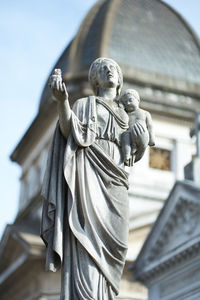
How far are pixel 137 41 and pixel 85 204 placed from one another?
1610 inches

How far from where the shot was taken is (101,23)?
45.9m

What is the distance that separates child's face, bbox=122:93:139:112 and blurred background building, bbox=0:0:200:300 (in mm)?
29664

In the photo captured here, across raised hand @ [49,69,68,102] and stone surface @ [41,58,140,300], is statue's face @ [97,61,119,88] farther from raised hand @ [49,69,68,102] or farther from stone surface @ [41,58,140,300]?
raised hand @ [49,69,68,102]

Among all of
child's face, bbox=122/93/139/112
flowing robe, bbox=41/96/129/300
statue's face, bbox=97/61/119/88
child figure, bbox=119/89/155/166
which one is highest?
statue's face, bbox=97/61/119/88

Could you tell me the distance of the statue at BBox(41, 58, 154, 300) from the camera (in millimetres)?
5402

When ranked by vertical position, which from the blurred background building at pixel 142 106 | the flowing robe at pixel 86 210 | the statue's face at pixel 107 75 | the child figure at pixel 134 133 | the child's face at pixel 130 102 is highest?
the blurred background building at pixel 142 106

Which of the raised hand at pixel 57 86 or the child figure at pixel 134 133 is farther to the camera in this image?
the child figure at pixel 134 133

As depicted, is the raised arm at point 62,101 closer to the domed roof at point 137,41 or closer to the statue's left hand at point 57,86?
the statue's left hand at point 57,86

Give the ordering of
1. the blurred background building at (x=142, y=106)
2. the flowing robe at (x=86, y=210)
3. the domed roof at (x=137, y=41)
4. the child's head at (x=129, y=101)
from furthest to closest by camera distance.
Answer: the domed roof at (x=137, y=41)
the blurred background building at (x=142, y=106)
the child's head at (x=129, y=101)
the flowing robe at (x=86, y=210)

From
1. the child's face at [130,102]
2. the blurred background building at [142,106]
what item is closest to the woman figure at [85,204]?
the child's face at [130,102]

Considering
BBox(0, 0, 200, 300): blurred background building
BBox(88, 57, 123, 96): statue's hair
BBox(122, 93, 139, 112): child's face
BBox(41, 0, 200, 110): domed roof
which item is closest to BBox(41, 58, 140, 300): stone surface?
BBox(122, 93, 139, 112): child's face

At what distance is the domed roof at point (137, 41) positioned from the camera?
44.1 metres

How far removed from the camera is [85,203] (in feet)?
18.1

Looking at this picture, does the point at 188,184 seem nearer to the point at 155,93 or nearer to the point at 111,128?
the point at 155,93
